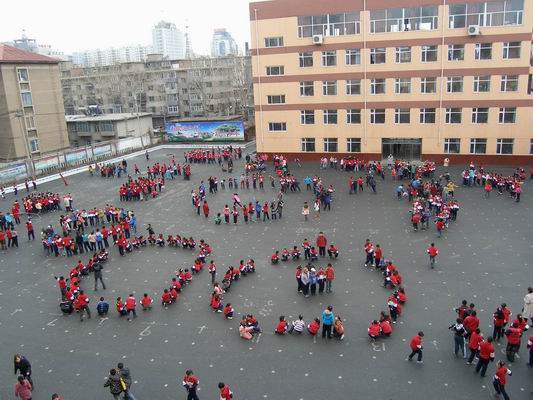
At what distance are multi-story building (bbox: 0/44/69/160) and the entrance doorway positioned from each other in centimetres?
3463

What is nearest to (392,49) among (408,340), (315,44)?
(315,44)

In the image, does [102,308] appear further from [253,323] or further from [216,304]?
[253,323]

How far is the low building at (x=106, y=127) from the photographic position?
200ft

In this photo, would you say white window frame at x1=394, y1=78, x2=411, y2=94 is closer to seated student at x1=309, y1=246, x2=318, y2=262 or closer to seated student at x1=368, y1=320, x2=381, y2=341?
seated student at x1=309, y1=246, x2=318, y2=262

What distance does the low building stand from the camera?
200 feet

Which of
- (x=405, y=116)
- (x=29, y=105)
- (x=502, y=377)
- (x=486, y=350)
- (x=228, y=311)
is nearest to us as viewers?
(x=502, y=377)

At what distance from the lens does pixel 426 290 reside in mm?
16797

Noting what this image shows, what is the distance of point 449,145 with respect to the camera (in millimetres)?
38000

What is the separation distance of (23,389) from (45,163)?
3369cm

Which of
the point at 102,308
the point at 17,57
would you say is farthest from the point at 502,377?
the point at 17,57

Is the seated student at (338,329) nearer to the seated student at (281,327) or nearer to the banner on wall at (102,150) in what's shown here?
the seated student at (281,327)

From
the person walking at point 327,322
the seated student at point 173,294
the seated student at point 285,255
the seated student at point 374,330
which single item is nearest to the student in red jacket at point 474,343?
the seated student at point 374,330

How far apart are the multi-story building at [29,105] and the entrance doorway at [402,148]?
34634mm

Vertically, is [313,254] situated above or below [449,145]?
below
